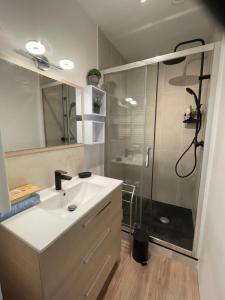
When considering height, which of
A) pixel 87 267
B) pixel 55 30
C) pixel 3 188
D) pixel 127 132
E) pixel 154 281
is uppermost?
pixel 55 30

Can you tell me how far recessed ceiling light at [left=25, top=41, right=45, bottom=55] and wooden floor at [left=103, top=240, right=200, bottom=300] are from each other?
6.43 ft

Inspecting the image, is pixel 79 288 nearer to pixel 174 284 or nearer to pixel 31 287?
pixel 31 287

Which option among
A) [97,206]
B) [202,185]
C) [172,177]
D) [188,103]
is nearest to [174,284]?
[202,185]

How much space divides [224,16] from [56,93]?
1.17 m

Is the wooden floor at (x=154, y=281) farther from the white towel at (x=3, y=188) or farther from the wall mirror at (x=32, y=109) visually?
the wall mirror at (x=32, y=109)

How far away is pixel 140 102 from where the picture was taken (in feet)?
6.09

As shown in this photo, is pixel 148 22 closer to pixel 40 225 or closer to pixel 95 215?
pixel 95 215

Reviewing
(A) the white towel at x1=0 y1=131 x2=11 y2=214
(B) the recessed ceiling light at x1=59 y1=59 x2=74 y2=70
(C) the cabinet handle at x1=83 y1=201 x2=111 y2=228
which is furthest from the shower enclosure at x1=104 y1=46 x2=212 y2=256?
(A) the white towel at x1=0 y1=131 x2=11 y2=214

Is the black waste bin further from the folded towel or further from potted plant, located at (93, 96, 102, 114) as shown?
potted plant, located at (93, 96, 102, 114)

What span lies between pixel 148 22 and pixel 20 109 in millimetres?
1646

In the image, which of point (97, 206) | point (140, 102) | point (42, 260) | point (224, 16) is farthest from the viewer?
point (140, 102)

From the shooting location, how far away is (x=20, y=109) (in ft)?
3.23

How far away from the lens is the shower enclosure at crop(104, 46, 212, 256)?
1796 mm

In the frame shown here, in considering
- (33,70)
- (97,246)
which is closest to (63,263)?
(97,246)
